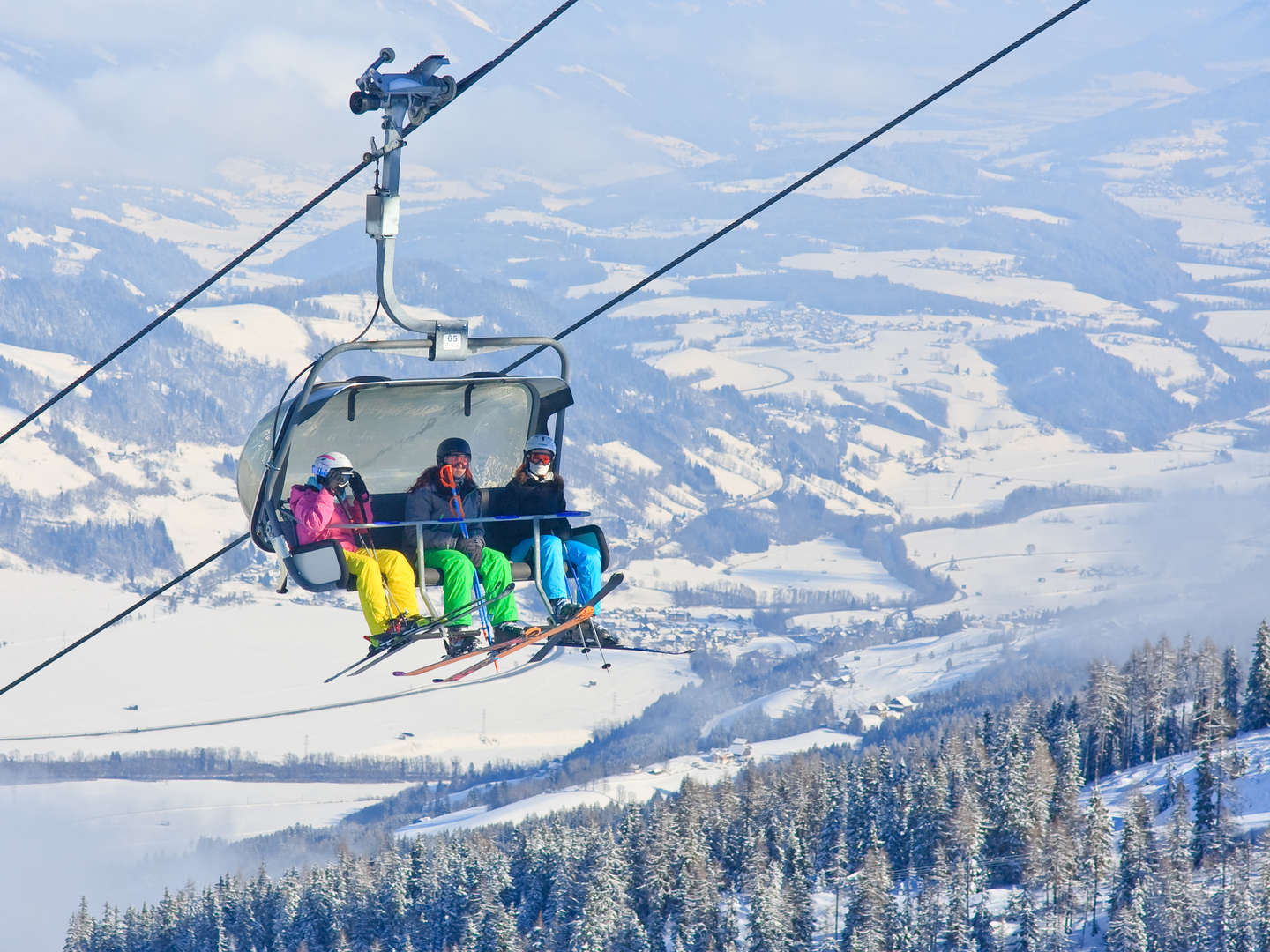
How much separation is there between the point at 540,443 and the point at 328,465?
2.17 meters

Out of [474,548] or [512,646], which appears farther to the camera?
[474,548]

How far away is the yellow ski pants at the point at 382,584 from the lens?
15.7m

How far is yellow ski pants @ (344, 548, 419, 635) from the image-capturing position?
1567cm

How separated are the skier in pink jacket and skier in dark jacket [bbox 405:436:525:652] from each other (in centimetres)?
35

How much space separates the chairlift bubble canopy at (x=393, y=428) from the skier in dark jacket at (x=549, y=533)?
1.29 feet

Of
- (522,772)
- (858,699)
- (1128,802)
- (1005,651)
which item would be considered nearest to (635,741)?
(522,772)

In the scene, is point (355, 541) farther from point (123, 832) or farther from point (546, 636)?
point (123, 832)

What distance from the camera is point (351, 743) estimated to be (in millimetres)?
164375

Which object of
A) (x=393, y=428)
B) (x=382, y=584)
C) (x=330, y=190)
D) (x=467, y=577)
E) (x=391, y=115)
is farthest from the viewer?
(x=393, y=428)


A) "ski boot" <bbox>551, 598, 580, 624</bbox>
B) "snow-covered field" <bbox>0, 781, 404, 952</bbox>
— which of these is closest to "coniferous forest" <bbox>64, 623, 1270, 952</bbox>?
"ski boot" <bbox>551, 598, 580, 624</bbox>

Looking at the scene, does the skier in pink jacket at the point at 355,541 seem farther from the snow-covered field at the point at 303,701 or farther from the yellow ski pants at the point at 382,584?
the snow-covered field at the point at 303,701

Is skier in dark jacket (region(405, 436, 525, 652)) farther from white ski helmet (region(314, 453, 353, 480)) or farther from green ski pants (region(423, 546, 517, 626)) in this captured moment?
white ski helmet (region(314, 453, 353, 480))

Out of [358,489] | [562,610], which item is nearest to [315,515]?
[358,489]

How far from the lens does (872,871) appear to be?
70000mm
